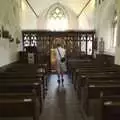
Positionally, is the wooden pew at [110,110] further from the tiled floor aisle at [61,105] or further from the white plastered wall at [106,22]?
the white plastered wall at [106,22]

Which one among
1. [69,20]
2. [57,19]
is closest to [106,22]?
[69,20]

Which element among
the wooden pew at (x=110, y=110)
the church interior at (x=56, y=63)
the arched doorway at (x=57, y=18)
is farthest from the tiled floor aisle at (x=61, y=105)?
the arched doorway at (x=57, y=18)

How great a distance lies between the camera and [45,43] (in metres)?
12.9

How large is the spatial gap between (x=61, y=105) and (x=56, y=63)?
12.0 ft

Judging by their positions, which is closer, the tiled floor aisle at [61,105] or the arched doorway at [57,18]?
the tiled floor aisle at [61,105]

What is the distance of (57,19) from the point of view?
851 inches

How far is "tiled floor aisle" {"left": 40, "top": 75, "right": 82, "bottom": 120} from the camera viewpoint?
190 inches

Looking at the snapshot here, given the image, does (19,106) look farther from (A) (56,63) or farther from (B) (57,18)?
(B) (57,18)

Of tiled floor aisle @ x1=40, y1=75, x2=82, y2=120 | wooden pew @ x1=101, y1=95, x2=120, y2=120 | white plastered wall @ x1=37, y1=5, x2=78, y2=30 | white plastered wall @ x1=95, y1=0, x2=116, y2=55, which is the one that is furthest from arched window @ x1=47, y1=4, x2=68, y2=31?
wooden pew @ x1=101, y1=95, x2=120, y2=120

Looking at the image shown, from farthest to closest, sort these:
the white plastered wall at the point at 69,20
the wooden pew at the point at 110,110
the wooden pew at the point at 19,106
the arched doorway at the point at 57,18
A: the arched doorway at the point at 57,18 < the white plastered wall at the point at 69,20 < the wooden pew at the point at 19,106 < the wooden pew at the point at 110,110

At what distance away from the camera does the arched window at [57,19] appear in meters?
21.3

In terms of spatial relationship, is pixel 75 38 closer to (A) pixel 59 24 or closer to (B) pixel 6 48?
(B) pixel 6 48

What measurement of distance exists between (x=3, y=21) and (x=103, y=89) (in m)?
5.06

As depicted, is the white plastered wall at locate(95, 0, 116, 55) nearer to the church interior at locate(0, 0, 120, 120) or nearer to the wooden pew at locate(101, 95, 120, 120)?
the church interior at locate(0, 0, 120, 120)
